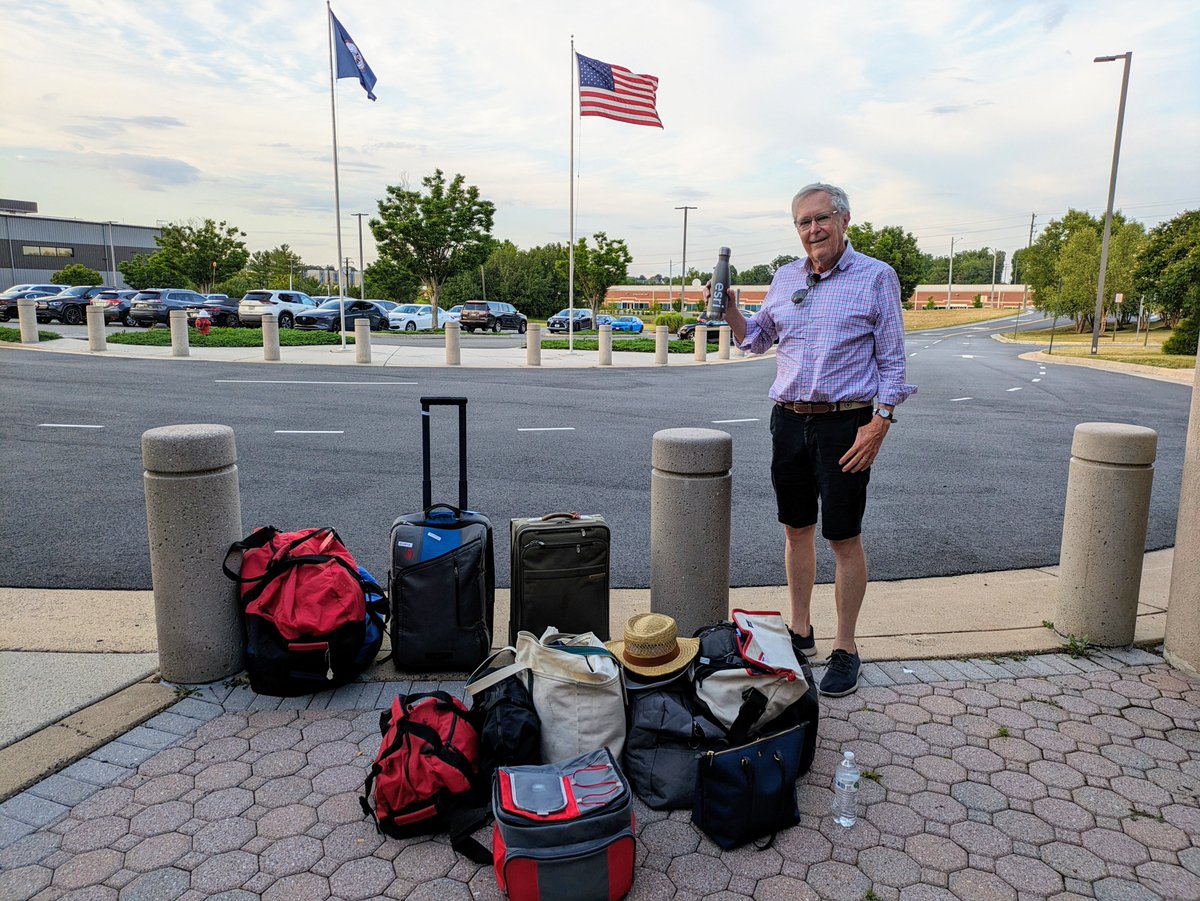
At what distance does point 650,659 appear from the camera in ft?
11.2

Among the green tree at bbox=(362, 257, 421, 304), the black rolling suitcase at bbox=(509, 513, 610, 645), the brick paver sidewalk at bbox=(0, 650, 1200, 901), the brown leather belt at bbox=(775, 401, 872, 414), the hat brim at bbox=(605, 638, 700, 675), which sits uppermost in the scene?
the green tree at bbox=(362, 257, 421, 304)

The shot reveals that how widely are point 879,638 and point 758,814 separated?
77.3 inches

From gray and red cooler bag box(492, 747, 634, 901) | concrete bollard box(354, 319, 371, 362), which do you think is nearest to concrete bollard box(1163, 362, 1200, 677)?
gray and red cooler bag box(492, 747, 634, 901)

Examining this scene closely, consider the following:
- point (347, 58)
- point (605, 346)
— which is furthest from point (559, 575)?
point (347, 58)

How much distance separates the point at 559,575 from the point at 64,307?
3993 cm

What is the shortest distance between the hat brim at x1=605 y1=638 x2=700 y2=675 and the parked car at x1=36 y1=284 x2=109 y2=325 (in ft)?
130

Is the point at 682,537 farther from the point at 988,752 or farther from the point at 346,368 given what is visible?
the point at 346,368

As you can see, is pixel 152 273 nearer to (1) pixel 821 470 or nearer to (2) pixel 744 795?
(1) pixel 821 470

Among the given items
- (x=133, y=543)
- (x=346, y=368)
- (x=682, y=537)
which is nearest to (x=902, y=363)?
(x=682, y=537)

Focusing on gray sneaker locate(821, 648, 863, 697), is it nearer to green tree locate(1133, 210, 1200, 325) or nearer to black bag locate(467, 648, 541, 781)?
black bag locate(467, 648, 541, 781)

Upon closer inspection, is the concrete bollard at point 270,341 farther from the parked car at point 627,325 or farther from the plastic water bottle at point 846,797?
the parked car at point 627,325

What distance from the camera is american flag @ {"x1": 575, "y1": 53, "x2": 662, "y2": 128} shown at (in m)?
23.4

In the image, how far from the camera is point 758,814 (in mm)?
2846

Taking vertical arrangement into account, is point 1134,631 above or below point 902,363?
below
